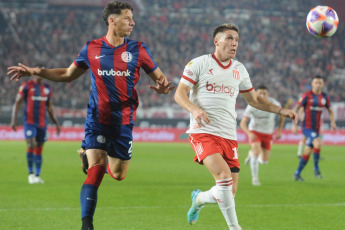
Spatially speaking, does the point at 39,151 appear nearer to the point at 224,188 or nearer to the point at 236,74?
the point at 236,74

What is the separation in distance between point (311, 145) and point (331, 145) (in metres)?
17.8

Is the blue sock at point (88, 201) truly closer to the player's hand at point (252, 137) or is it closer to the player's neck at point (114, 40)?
the player's neck at point (114, 40)

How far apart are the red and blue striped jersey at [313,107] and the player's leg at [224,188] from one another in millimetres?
8177

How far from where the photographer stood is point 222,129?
246 inches

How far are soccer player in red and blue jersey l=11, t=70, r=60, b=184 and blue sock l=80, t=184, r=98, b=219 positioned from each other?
6981mm

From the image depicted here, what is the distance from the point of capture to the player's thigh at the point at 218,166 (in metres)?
5.95

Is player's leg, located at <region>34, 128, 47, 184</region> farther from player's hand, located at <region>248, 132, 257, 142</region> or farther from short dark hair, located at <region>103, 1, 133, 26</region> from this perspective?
short dark hair, located at <region>103, 1, 133, 26</region>

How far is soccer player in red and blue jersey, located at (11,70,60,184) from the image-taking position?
1255 cm

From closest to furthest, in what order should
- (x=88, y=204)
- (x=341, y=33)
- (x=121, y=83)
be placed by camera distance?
(x=88, y=204) → (x=121, y=83) → (x=341, y=33)

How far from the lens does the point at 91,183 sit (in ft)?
19.1

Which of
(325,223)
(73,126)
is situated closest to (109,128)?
(325,223)

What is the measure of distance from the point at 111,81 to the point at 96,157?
79 centimetres

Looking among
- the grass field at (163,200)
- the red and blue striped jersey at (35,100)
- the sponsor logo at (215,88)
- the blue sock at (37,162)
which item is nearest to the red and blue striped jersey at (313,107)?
the grass field at (163,200)

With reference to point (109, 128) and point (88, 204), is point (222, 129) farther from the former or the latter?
point (88, 204)
